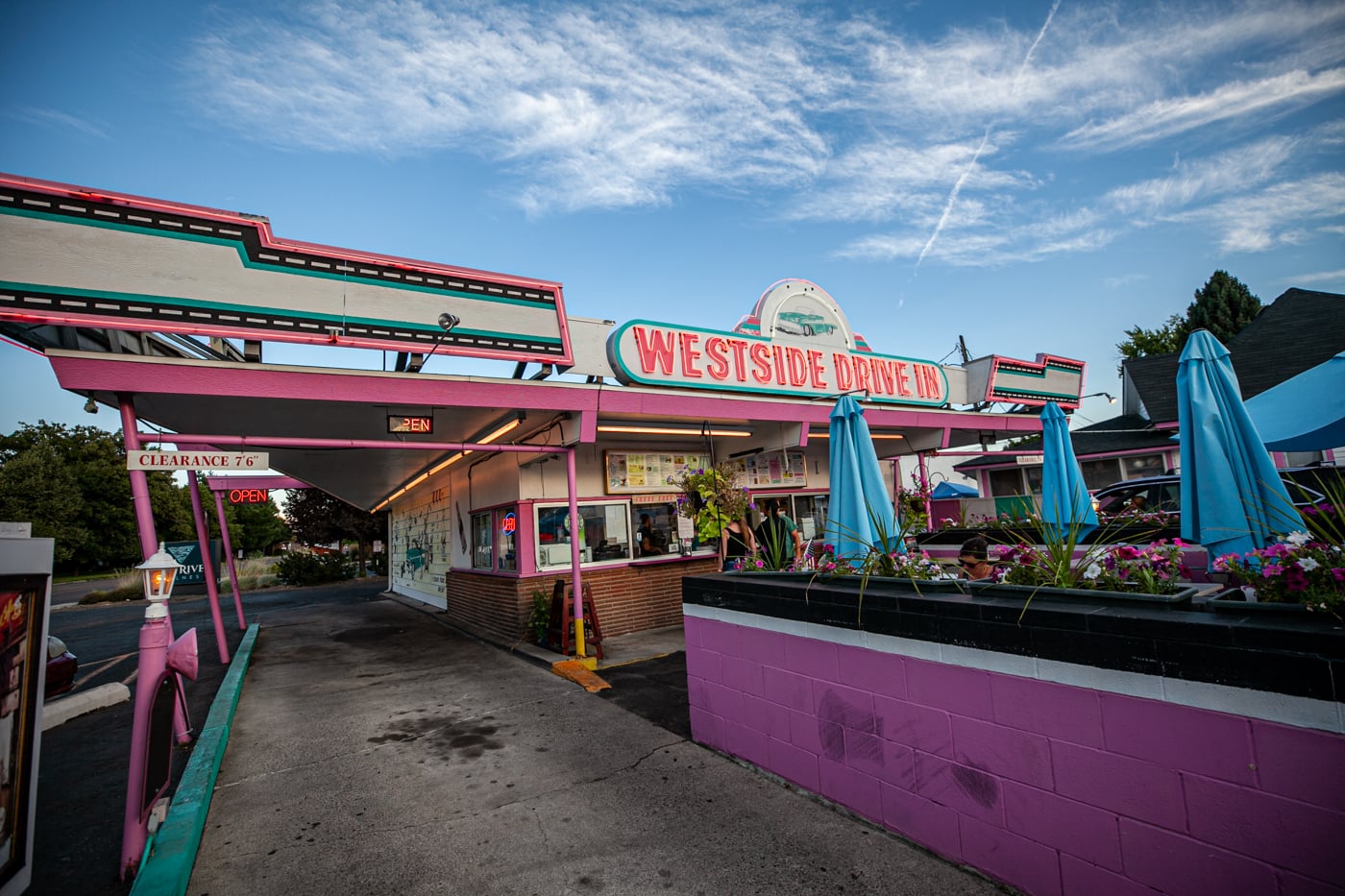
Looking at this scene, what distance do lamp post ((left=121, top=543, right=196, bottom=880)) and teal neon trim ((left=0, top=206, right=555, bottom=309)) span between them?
3593mm

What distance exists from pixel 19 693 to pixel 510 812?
2776 millimetres

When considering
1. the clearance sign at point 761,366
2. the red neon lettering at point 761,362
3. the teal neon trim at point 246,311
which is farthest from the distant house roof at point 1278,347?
the teal neon trim at point 246,311

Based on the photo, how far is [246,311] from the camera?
5.97 meters

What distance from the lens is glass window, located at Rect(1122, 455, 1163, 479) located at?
17.9 meters

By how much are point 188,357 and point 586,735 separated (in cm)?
528

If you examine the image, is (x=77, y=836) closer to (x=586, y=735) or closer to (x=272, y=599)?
(x=586, y=735)

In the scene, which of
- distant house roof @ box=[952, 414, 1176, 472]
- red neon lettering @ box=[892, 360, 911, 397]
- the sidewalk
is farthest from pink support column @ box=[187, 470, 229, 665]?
distant house roof @ box=[952, 414, 1176, 472]

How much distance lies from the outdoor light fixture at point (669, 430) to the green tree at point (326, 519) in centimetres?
2545

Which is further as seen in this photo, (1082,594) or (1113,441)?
(1113,441)

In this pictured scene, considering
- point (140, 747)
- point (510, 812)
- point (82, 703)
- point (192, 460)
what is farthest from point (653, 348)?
point (82, 703)

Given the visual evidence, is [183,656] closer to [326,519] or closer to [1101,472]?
[1101,472]

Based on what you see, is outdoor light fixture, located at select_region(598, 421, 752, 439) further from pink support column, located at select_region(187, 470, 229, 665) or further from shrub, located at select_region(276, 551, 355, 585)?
shrub, located at select_region(276, 551, 355, 585)

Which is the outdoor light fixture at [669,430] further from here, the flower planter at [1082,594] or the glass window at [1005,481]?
the glass window at [1005,481]

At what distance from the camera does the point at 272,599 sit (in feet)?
74.1
